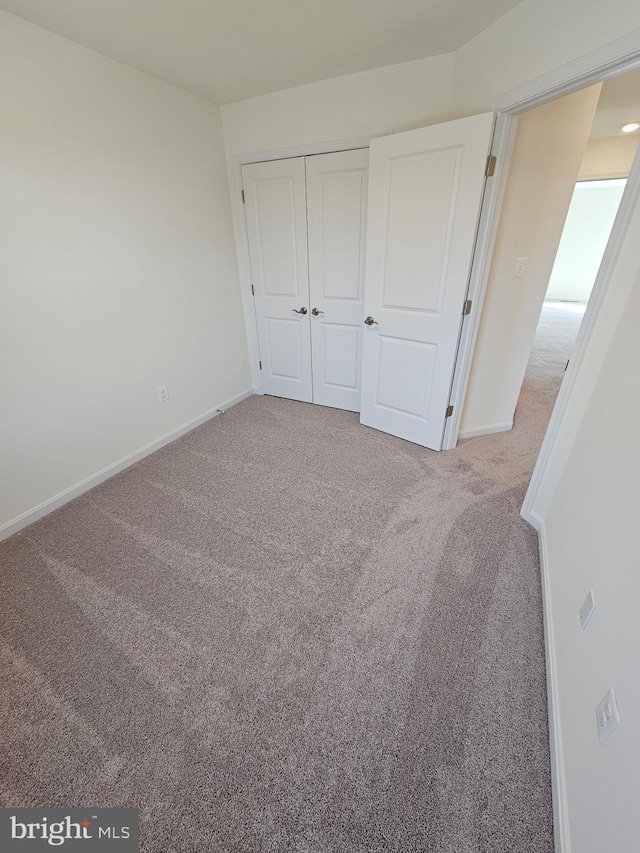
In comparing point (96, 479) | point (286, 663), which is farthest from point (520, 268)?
point (96, 479)

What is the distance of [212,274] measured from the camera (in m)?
2.87

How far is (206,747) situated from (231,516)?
1.07m

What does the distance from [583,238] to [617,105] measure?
7132 mm

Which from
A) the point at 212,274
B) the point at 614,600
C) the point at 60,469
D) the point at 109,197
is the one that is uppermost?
the point at 109,197

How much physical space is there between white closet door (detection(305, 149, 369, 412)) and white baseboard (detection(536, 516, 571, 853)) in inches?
84.5

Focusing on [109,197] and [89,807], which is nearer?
[89,807]

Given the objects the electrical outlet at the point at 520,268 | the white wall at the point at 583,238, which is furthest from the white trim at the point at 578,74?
the white wall at the point at 583,238

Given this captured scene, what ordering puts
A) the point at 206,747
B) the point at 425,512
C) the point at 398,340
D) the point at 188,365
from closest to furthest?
the point at 206,747
the point at 425,512
the point at 398,340
the point at 188,365

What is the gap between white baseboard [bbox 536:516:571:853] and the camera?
89 cm

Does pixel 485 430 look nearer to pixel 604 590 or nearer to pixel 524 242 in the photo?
pixel 524 242

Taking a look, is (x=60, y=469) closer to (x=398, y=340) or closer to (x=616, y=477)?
(x=398, y=340)

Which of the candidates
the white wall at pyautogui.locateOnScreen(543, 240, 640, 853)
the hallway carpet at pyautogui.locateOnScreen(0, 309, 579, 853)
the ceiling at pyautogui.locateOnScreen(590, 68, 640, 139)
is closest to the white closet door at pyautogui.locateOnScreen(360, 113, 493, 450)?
the hallway carpet at pyautogui.locateOnScreen(0, 309, 579, 853)

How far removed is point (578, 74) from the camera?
1.39 metres

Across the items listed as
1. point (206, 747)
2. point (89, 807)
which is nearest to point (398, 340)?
point (206, 747)
